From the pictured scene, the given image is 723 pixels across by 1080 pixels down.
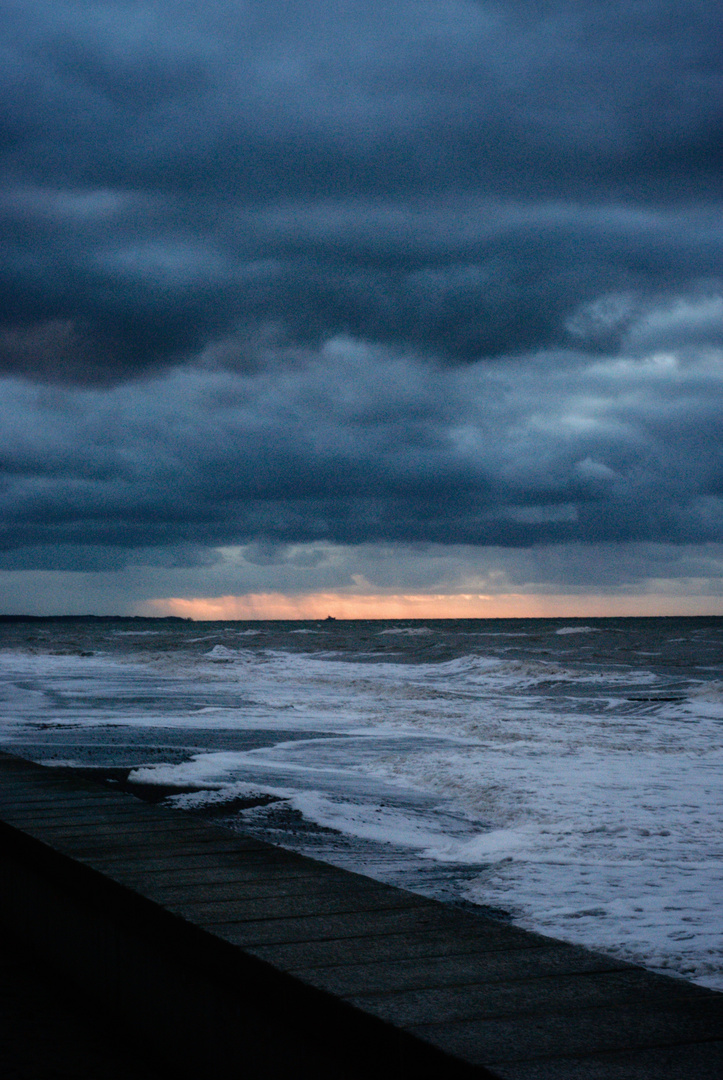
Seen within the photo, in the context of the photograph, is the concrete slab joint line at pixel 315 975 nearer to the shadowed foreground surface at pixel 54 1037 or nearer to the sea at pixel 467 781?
the shadowed foreground surface at pixel 54 1037

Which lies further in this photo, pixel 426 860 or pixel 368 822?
pixel 368 822

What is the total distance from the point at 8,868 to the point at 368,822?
11.1 ft

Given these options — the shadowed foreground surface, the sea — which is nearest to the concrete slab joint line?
the shadowed foreground surface

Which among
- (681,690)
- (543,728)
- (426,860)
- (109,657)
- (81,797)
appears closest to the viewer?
(81,797)

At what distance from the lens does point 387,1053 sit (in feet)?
6.42

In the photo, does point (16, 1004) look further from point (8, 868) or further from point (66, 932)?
point (8, 868)

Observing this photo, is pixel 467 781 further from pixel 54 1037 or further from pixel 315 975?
pixel 315 975

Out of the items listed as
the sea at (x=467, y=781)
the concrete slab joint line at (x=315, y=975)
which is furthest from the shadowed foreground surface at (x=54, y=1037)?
the sea at (x=467, y=781)

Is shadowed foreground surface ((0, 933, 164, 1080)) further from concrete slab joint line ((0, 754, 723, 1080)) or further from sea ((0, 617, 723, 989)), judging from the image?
sea ((0, 617, 723, 989))

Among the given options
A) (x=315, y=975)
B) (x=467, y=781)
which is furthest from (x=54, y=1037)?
(x=467, y=781)

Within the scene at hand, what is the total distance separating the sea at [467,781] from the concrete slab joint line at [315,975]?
5.84 ft

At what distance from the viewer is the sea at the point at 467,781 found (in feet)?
16.5

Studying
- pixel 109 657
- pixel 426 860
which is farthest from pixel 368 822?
pixel 109 657

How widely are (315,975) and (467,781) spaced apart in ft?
21.7
